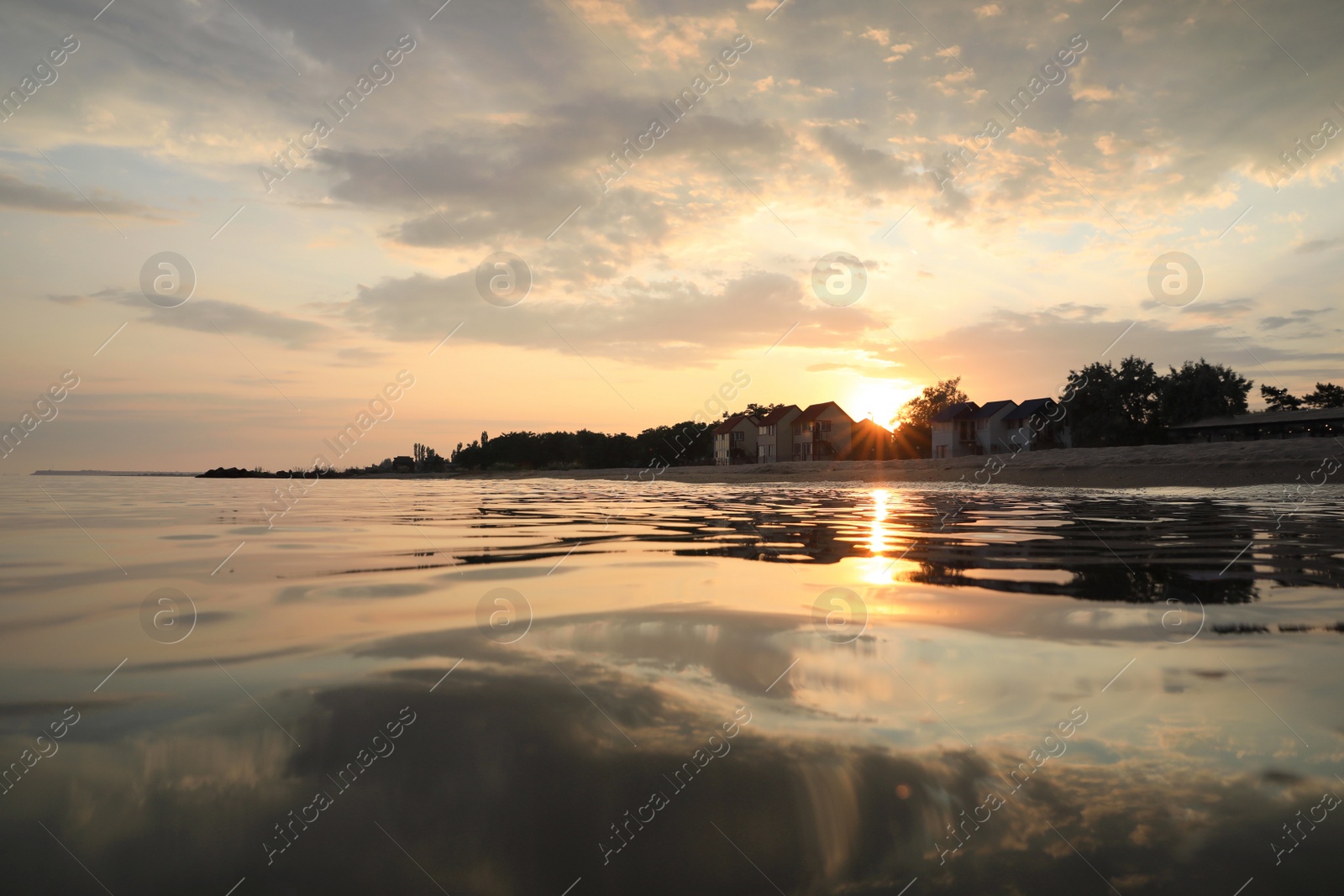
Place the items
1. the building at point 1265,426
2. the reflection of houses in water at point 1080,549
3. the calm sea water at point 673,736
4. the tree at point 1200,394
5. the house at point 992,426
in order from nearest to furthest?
the calm sea water at point 673,736, the reflection of houses in water at point 1080,549, the building at point 1265,426, the tree at point 1200,394, the house at point 992,426

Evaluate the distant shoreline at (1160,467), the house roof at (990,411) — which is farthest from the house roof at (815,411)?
the distant shoreline at (1160,467)

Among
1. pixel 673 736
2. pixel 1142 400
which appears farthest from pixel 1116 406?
pixel 673 736

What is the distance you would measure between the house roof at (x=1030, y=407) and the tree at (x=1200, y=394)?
39.9 feet

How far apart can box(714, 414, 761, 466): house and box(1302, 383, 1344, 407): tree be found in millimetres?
60082

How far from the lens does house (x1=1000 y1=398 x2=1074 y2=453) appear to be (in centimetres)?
6512

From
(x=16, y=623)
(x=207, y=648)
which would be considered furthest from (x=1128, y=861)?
(x=16, y=623)

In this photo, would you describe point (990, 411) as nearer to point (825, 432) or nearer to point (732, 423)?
point (825, 432)

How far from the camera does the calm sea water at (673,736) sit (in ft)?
5.67

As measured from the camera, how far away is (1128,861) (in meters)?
1.71

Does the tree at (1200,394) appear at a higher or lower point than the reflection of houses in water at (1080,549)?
higher

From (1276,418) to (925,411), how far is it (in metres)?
36.9

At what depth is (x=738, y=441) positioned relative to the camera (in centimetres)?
8981

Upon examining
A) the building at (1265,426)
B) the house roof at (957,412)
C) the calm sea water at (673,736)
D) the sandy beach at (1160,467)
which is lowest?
the calm sea water at (673,736)

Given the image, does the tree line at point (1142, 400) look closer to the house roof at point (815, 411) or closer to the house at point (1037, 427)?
the house at point (1037, 427)
